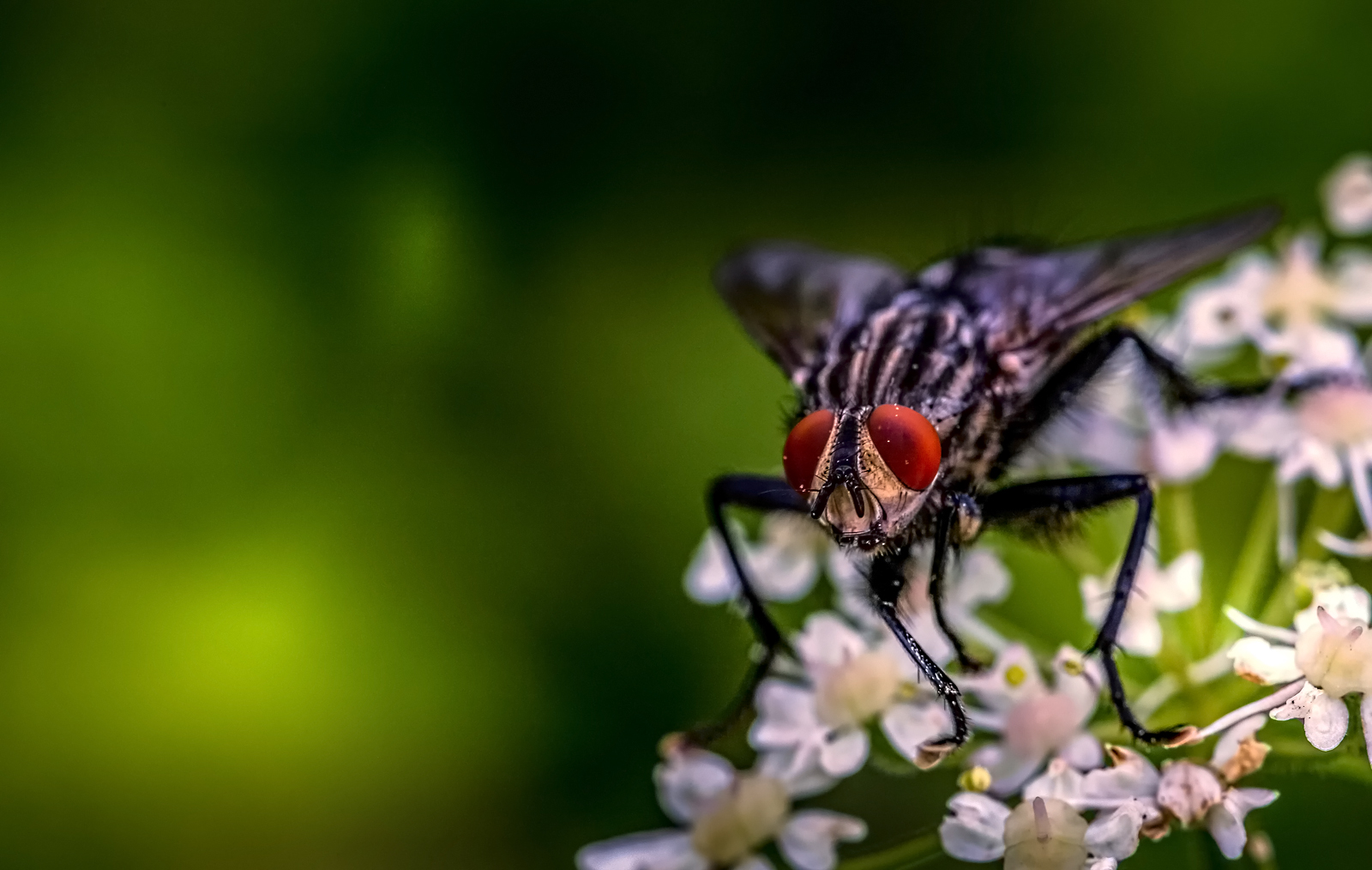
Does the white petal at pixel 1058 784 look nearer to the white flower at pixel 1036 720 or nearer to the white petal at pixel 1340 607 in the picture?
the white flower at pixel 1036 720

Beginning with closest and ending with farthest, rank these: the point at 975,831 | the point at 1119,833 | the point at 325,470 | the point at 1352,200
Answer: the point at 1119,833
the point at 975,831
the point at 325,470
the point at 1352,200

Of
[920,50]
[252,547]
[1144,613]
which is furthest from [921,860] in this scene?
[920,50]

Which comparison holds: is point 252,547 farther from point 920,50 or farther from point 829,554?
point 920,50

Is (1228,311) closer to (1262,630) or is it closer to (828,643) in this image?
(1262,630)

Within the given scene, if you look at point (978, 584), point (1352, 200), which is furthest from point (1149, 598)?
point (1352, 200)

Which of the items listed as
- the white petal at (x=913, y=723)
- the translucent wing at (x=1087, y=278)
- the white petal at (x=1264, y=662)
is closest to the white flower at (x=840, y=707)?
the white petal at (x=913, y=723)
